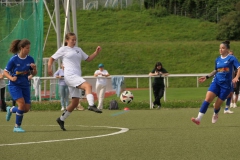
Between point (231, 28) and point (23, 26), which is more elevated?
point (231, 28)

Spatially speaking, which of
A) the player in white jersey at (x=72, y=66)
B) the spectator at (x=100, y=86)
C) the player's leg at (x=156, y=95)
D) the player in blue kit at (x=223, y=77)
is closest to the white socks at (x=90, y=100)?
the player in white jersey at (x=72, y=66)

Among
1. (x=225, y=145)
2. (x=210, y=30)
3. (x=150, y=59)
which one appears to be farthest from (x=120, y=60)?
(x=225, y=145)

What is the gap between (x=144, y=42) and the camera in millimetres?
60906

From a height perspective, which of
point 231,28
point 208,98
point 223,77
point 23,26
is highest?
point 231,28

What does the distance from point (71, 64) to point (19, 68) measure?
3.29 feet

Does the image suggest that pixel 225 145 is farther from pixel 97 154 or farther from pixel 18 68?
pixel 18 68

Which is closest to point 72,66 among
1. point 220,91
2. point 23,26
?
point 220,91

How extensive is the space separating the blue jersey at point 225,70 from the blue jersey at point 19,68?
3.84 meters

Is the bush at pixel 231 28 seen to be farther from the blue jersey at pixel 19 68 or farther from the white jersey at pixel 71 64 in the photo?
the blue jersey at pixel 19 68

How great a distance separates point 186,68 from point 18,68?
128 ft

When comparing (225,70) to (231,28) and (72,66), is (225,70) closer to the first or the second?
(72,66)

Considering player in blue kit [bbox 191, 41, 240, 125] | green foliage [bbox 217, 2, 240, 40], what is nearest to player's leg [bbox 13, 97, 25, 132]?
player in blue kit [bbox 191, 41, 240, 125]

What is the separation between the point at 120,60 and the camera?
175ft

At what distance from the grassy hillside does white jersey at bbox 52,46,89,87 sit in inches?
1427
